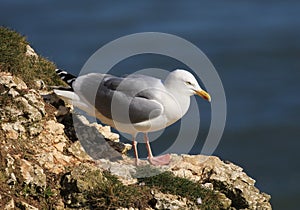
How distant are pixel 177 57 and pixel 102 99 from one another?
6.49 m

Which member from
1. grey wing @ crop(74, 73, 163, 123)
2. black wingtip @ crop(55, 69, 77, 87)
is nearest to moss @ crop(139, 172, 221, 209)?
grey wing @ crop(74, 73, 163, 123)

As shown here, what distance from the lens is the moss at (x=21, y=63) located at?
8.66 metres

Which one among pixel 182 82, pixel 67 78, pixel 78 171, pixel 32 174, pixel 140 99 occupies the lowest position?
pixel 32 174

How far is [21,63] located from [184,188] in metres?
2.73

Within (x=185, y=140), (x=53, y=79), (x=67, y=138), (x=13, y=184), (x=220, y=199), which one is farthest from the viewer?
(x=185, y=140)

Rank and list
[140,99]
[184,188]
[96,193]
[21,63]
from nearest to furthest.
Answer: [96,193]
[184,188]
[140,99]
[21,63]

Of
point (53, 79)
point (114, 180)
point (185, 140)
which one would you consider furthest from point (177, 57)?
point (114, 180)

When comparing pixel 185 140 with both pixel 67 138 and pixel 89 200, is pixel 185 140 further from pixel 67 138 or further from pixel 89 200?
pixel 89 200

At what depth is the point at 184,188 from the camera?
7.59 meters

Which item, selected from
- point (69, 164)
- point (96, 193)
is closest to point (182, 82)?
point (69, 164)

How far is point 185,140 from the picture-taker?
441 inches

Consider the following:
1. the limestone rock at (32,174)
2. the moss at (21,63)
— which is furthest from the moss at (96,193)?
the moss at (21,63)

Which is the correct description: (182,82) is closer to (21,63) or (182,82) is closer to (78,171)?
(78,171)

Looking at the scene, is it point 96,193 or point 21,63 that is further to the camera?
point 21,63
